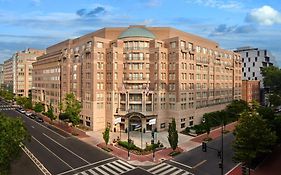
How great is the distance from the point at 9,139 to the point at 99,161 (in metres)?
20.9

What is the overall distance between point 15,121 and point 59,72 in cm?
6470

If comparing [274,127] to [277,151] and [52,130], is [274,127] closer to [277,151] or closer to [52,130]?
[277,151]

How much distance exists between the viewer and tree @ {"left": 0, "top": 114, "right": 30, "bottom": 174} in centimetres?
2638

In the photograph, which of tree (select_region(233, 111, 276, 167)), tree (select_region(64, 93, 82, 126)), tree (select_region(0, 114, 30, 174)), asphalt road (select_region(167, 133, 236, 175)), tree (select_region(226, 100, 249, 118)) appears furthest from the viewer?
tree (select_region(226, 100, 249, 118))

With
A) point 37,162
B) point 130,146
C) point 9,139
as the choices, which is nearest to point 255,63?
point 130,146

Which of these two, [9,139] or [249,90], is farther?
[249,90]

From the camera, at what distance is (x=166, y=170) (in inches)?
1654

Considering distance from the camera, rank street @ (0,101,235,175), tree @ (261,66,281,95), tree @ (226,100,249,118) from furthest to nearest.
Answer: tree @ (261,66,281,95) < tree @ (226,100,249,118) < street @ (0,101,235,175)

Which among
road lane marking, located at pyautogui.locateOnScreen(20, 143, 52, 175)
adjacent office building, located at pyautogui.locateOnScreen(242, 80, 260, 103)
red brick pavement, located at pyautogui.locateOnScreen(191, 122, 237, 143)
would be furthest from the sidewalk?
adjacent office building, located at pyautogui.locateOnScreen(242, 80, 260, 103)

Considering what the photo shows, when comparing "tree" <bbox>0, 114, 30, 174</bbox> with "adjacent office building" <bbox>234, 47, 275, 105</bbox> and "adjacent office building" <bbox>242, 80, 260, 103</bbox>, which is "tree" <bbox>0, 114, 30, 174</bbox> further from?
"adjacent office building" <bbox>234, 47, 275, 105</bbox>

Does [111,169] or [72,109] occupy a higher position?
[72,109]

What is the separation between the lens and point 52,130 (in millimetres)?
72688

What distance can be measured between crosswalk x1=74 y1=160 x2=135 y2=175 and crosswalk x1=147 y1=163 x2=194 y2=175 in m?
3.67

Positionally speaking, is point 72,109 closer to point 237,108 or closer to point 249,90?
point 237,108
